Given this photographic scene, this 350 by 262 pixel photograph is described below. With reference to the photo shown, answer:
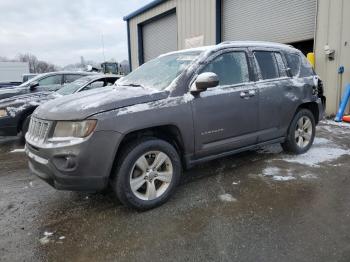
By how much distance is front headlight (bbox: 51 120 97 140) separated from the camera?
2.95 m

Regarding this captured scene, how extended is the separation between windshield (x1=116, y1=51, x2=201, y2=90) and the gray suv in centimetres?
2

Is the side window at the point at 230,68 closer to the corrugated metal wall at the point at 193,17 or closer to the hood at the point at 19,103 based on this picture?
the hood at the point at 19,103

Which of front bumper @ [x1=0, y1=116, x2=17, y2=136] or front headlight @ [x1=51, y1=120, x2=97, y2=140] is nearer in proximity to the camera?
front headlight @ [x1=51, y1=120, x2=97, y2=140]

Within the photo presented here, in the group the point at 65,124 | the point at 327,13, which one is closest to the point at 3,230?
the point at 65,124

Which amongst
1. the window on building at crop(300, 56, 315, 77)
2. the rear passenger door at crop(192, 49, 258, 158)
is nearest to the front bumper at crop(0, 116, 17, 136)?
the rear passenger door at crop(192, 49, 258, 158)

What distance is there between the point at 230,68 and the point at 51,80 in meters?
6.53

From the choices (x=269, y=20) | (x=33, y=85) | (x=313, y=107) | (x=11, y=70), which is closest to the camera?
(x=313, y=107)

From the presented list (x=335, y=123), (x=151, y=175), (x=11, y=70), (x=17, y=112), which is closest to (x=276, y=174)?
(x=151, y=175)

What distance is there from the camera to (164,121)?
132 inches

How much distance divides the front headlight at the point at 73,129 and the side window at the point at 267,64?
8.67 feet

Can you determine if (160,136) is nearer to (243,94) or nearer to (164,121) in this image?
(164,121)

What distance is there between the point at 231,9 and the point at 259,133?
29.4 ft

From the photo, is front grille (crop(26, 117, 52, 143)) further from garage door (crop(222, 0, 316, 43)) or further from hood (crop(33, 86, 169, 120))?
garage door (crop(222, 0, 316, 43))

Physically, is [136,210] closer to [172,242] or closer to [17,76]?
[172,242]
